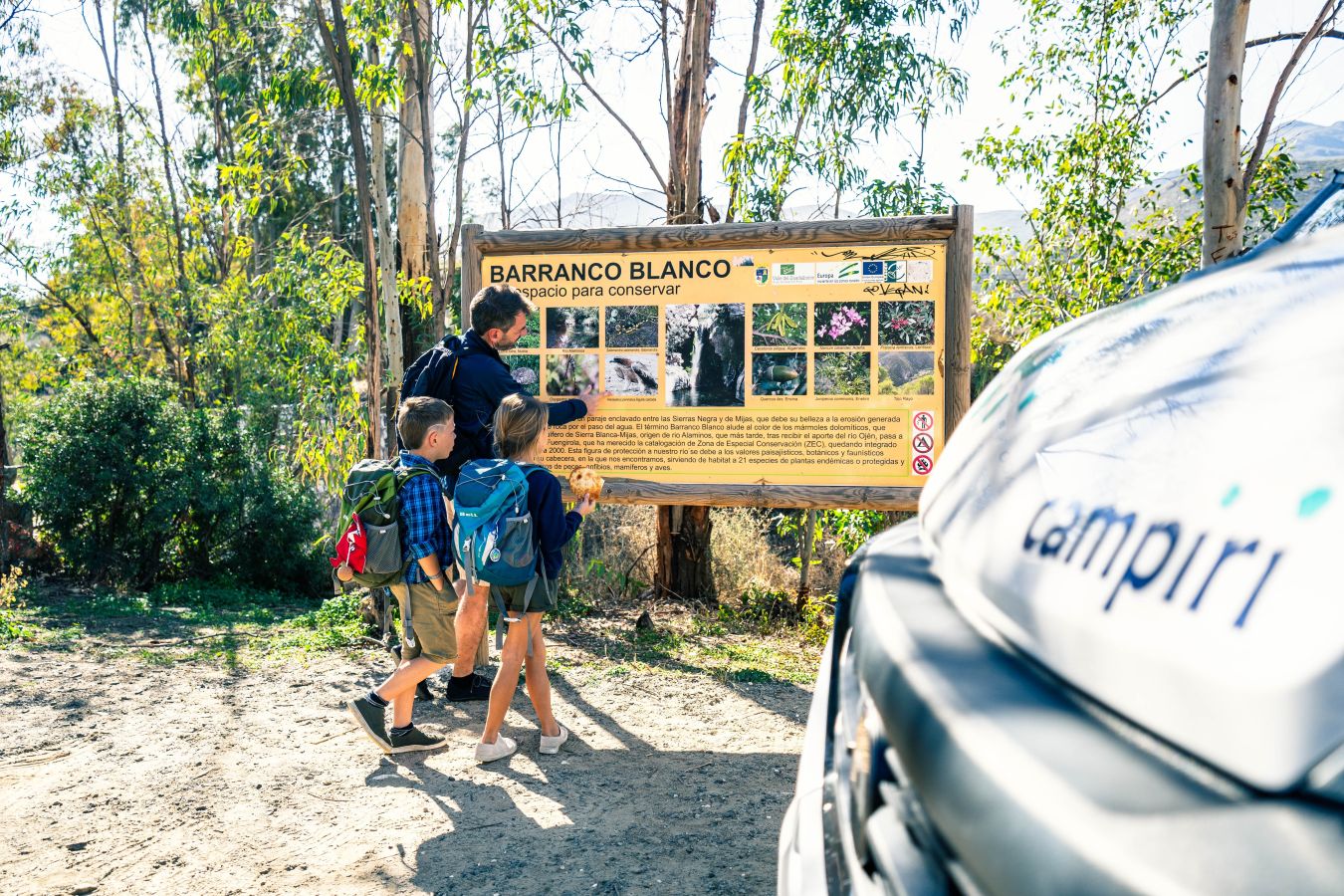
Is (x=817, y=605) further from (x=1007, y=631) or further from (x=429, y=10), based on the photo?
(x=1007, y=631)

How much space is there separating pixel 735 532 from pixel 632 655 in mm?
3822

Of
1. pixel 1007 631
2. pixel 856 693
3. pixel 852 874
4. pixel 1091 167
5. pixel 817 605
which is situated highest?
pixel 1091 167

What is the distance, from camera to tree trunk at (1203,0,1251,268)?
4.71 metres

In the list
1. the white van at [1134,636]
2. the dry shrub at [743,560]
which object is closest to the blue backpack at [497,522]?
the white van at [1134,636]

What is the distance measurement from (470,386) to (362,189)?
193 centimetres

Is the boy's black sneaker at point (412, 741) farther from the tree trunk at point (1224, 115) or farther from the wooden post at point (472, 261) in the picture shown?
the tree trunk at point (1224, 115)

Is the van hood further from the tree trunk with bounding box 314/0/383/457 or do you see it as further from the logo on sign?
the tree trunk with bounding box 314/0/383/457

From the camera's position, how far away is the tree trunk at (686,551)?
8547mm

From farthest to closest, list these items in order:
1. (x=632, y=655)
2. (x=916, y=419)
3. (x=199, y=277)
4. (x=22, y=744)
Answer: (x=199, y=277) < (x=632, y=655) < (x=916, y=419) < (x=22, y=744)

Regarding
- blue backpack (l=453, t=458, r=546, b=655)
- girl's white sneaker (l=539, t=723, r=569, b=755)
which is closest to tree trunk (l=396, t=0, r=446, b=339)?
blue backpack (l=453, t=458, r=546, b=655)

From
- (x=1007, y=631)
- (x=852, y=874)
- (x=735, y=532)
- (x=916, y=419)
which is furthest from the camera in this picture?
(x=735, y=532)

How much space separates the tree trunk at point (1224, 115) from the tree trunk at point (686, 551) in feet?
15.1

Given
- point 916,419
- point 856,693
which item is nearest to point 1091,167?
point 916,419

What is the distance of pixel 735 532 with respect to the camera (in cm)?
1017
